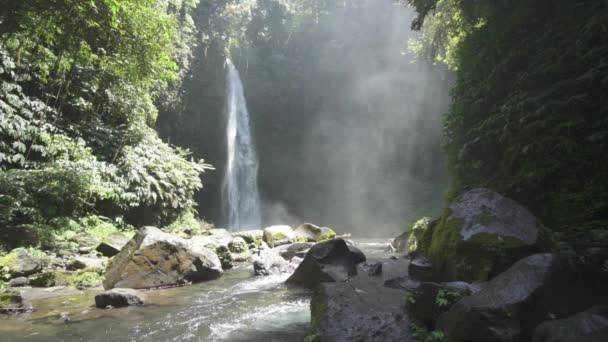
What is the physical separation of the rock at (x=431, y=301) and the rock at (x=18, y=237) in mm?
7699

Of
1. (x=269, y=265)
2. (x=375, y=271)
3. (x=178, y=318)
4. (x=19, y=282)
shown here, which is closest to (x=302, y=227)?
(x=269, y=265)

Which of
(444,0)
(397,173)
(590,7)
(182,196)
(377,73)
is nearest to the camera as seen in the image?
(590,7)

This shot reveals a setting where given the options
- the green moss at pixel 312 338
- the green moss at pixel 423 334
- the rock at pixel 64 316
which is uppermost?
the green moss at pixel 423 334

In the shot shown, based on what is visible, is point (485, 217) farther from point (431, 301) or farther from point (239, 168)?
point (239, 168)

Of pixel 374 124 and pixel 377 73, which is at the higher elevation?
pixel 377 73

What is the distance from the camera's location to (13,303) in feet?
14.9

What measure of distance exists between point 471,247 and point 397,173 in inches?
985

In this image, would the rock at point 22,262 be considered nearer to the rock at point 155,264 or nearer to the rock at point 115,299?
the rock at point 155,264

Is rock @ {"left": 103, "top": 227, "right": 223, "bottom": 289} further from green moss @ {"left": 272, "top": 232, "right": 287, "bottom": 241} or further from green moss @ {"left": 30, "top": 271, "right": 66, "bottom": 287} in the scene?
green moss @ {"left": 272, "top": 232, "right": 287, "bottom": 241}

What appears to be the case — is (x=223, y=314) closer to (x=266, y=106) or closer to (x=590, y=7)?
(x=590, y=7)

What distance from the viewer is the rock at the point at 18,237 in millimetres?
6761

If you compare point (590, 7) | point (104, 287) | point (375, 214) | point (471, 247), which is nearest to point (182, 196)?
point (104, 287)

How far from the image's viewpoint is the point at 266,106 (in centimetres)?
2911

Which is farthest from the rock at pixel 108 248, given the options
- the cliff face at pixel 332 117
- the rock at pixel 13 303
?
the cliff face at pixel 332 117
